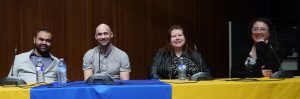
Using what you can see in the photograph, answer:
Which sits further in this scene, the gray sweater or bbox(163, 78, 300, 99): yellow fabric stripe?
the gray sweater

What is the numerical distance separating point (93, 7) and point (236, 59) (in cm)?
212

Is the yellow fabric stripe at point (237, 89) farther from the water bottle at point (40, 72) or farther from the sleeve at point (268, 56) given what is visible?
the water bottle at point (40, 72)

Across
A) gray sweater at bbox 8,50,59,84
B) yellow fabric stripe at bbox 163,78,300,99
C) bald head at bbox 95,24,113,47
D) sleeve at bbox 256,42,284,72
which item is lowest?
yellow fabric stripe at bbox 163,78,300,99

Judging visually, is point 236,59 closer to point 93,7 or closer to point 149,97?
point 149,97

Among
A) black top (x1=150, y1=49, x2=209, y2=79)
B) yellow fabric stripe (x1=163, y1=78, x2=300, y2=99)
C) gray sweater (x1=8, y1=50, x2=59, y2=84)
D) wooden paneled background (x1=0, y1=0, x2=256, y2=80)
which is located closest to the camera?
yellow fabric stripe (x1=163, y1=78, x2=300, y2=99)

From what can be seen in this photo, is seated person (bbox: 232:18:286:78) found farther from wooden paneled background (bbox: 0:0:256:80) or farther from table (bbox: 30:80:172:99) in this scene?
wooden paneled background (bbox: 0:0:256:80)

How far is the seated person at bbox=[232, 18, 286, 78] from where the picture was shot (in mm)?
3209

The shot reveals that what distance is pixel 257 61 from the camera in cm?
332

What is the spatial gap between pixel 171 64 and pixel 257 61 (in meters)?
0.74

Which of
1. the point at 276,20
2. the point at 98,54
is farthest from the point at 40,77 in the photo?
the point at 276,20

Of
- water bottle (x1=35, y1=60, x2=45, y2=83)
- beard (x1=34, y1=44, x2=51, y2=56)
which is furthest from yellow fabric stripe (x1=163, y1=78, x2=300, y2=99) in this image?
beard (x1=34, y1=44, x2=51, y2=56)

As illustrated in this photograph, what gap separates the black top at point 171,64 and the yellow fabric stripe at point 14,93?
1415 mm

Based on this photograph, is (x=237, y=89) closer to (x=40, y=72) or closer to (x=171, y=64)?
(x=171, y=64)

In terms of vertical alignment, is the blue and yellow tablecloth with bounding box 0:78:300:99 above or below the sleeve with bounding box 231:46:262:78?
below
